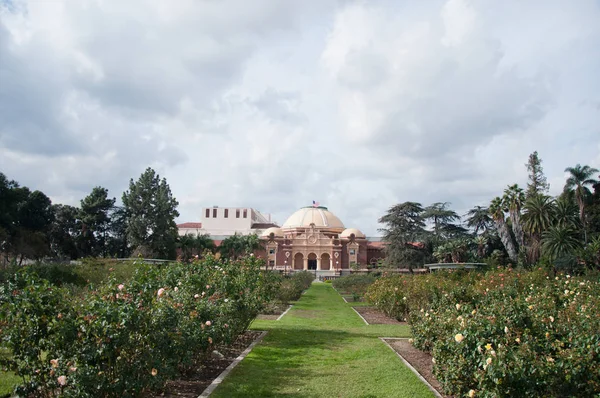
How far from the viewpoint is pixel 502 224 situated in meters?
41.4

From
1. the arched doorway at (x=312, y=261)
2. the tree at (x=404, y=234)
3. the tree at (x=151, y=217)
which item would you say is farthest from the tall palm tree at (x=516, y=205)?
the arched doorway at (x=312, y=261)

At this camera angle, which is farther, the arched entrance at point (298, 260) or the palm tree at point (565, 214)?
the arched entrance at point (298, 260)

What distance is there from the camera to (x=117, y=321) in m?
4.53

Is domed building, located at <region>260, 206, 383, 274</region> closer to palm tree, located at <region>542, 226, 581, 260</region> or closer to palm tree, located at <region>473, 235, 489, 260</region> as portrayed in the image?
palm tree, located at <region>473, 235, 489, 260</region>

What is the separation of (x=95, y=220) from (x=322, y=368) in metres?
46.8

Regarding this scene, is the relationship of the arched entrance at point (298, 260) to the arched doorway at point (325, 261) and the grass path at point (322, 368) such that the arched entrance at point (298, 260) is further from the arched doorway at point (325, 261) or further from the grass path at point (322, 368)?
the grass path at point (322, 368)

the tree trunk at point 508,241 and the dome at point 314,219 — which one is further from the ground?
the dome at point 314,219

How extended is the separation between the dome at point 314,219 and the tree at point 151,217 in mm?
33439

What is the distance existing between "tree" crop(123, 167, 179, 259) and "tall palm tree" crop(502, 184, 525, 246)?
29137 millimetres

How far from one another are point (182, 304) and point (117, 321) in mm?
2198

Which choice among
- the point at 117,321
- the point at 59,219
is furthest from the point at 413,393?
the point at 59,219

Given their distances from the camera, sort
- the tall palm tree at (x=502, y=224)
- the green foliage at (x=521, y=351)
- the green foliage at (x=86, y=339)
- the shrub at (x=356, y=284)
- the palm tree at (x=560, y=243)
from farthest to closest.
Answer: the tall palm tree at (x=502, y=224)
the palm tree at (x=560, y=243)
the shrub at (x=356, y=284)
the green foliage at (x=521, y=351)
the green foliage at (x=86, y=339)

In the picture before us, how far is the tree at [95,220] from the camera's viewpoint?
49875 millimetres

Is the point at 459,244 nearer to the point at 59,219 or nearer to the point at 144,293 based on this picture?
the point at 59,219
